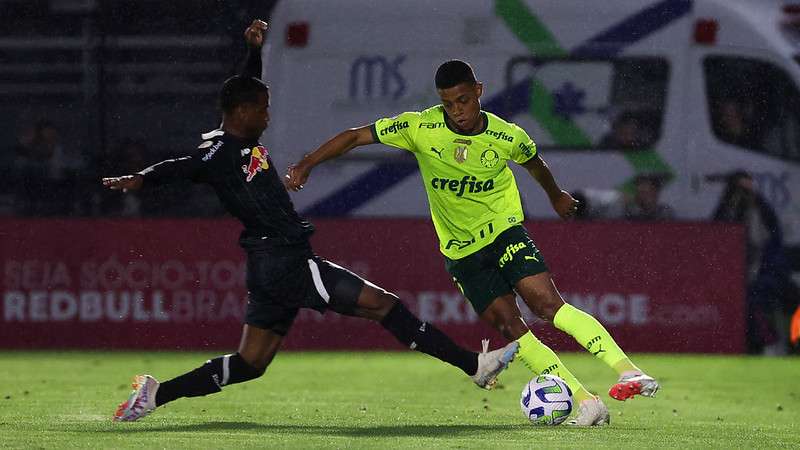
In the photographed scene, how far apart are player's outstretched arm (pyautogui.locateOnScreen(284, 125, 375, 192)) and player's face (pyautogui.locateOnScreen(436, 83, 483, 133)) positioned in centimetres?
46

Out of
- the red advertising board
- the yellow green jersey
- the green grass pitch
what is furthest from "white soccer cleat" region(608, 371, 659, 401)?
the red advertising board

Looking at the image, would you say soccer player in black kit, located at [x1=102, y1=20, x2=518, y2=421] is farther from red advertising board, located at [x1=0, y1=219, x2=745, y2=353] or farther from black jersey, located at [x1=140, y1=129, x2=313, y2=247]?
red advertising board, located at [x1=0, y1=219, x2=745, y2=353]

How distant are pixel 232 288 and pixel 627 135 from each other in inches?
176

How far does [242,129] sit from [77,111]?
9101mm

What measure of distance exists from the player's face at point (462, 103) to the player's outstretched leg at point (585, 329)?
85cm

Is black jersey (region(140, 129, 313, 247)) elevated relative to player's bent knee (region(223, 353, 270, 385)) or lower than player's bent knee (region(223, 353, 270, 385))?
elevated

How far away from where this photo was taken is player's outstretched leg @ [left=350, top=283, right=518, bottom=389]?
8.74m

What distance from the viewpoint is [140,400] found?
866 centimetres

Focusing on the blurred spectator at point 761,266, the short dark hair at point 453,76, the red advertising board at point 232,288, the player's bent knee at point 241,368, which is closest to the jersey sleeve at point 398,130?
the short dark hair at point 453,76

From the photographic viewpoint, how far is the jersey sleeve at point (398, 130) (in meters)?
8.94

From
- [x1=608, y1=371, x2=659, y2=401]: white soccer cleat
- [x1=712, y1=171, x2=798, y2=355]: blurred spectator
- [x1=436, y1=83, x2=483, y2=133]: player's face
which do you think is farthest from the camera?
[x1=712, y1=171, x2=798, y2=355]: blurred spectator

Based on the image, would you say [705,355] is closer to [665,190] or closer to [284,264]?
[665,190]

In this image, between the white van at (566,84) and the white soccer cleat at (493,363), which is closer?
the white soccer cleat at (493,363)

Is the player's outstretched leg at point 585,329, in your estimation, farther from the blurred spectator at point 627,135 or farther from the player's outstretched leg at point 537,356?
the blurred spectator at point 627,135
